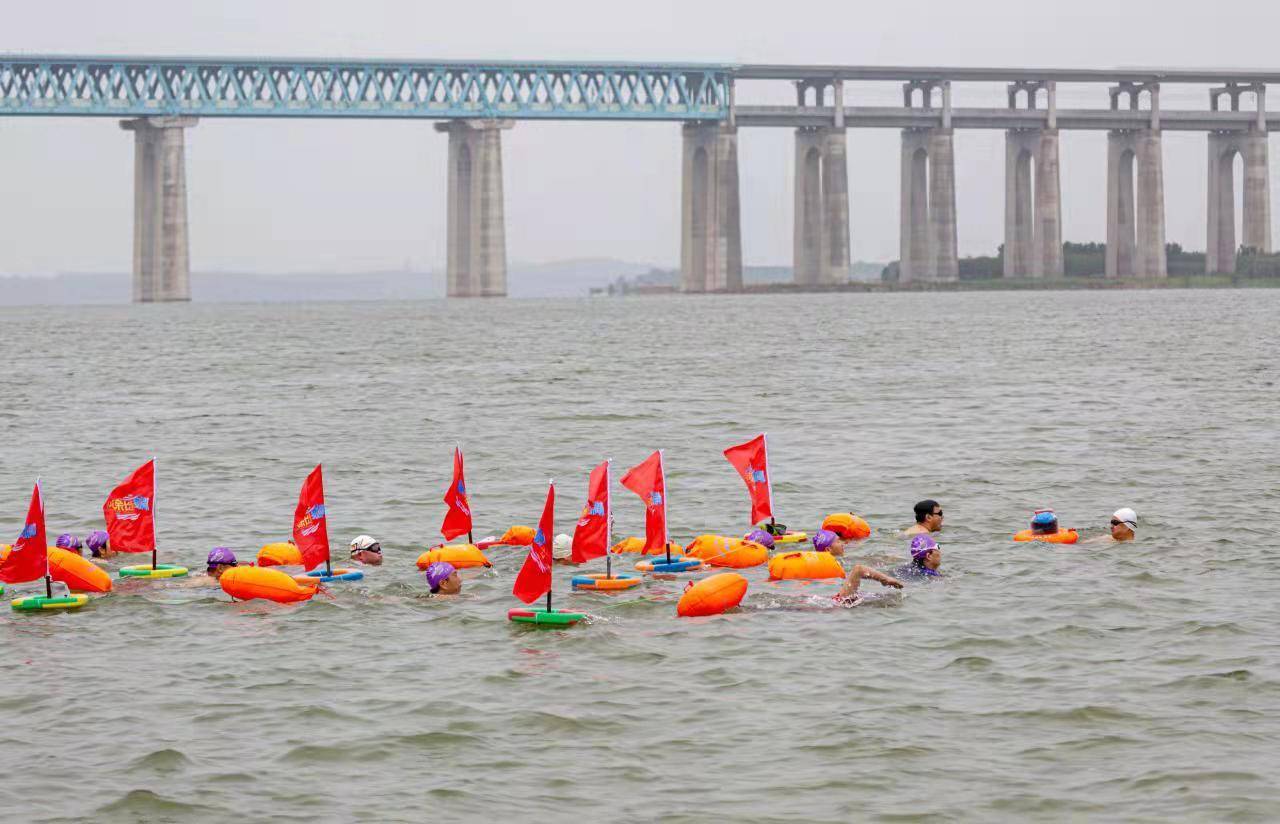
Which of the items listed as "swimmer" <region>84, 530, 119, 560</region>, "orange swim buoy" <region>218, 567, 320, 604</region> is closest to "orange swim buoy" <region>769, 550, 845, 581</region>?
"orange swim buoy" <region>218, 567, 320, 604</region>

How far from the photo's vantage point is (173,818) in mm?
14094

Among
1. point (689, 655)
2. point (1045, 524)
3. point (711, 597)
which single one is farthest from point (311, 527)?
point (1045, 524)

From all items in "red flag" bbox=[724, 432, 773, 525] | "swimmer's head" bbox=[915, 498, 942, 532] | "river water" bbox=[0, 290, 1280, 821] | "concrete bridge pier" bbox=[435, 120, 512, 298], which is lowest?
"river water" bbox=[0, 290, 1280, 821]

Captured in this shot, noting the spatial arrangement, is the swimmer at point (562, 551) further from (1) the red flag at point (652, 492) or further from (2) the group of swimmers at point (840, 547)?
(1) the red flag at point (652, 492)

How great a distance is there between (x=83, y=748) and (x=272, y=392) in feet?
154

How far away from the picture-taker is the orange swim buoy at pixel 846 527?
26.3m

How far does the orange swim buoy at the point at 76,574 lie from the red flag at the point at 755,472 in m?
8.16

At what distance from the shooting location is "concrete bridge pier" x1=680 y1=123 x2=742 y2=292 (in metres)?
196

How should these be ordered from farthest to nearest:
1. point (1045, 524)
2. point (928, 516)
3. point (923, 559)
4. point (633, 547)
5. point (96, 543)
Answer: point (1045, 524) → point (96, 543) → point (633, 547) → point (928, 516) → point (923, 559)

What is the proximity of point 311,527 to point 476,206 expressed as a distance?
16272 centimetres

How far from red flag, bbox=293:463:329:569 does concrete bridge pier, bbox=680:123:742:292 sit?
572 feet

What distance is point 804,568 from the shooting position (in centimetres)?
2308

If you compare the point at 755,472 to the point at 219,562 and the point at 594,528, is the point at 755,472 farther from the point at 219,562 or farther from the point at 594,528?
the point at 219,562

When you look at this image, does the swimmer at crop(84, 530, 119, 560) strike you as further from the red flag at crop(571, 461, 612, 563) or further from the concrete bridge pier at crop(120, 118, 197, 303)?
the concrete bridge pier at crop(120, 118, 197, 303)
